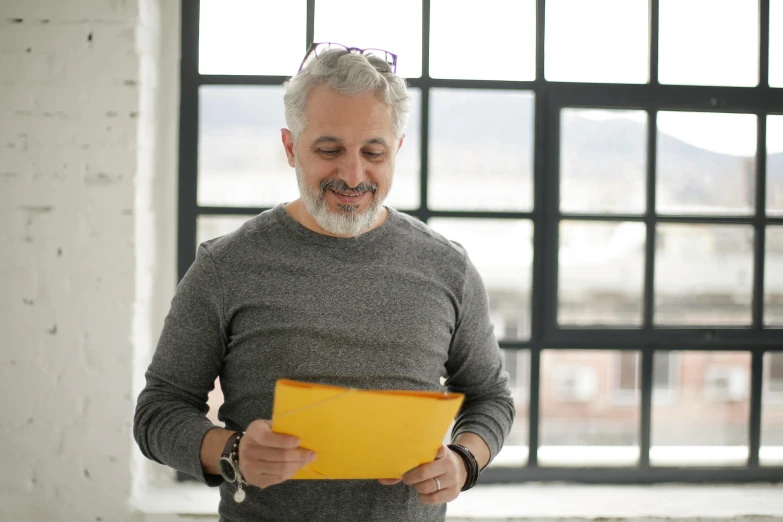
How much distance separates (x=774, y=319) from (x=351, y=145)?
2016 millimetres

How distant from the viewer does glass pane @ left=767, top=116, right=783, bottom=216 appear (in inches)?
96.3

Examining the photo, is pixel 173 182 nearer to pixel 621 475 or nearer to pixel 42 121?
pixel 42 121

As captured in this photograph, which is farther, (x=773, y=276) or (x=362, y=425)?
(x=773, y=276)

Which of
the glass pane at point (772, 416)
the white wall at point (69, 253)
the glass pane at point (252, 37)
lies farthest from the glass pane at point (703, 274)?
the white wall at point (69, 253)

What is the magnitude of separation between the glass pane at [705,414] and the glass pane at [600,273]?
0.24 m

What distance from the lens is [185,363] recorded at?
1.35 meters

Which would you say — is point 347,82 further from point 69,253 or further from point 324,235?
point 69,253

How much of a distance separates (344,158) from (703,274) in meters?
1.73

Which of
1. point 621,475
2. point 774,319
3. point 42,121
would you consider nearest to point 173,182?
point 42,121

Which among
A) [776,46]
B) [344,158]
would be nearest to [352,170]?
[344,158]

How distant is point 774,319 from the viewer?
2.49 meters

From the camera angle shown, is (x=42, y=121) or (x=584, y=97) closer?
(x=42, y=121)

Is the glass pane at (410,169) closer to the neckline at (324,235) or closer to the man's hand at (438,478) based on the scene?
the neckline at (324,235)

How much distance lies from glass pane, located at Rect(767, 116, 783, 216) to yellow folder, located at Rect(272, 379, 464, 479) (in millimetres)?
1987
